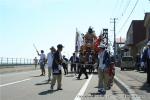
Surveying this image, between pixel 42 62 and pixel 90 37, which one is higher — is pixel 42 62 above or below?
below

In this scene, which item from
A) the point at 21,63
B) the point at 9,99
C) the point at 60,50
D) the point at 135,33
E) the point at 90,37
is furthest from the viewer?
the point at 135,33

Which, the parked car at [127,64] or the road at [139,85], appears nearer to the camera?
the road at [139,85]

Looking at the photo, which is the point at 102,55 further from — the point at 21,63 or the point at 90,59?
the point at 21,63

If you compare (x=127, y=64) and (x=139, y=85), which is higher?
(x=127, y=64)

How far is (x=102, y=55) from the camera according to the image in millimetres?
17172

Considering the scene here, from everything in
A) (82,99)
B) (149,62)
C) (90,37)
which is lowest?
(82,99)

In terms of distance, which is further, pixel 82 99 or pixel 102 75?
pixel 102 75

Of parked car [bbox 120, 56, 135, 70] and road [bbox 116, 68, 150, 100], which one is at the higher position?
parked car [bbox 120, 56, 135, 70]

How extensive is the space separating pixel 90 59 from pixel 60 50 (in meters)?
19.1

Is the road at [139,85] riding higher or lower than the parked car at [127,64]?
lower

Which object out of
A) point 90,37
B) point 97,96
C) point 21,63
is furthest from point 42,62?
point 21,63

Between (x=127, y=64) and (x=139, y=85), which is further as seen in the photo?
(x=127, y=64)

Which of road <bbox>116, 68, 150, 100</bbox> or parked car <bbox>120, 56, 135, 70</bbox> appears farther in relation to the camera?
parked car <bbox>120, 56, 135, 70</bbox>

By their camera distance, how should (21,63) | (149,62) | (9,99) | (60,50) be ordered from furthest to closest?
(21,63) → (149,62) → (60,50) → (9,99)
